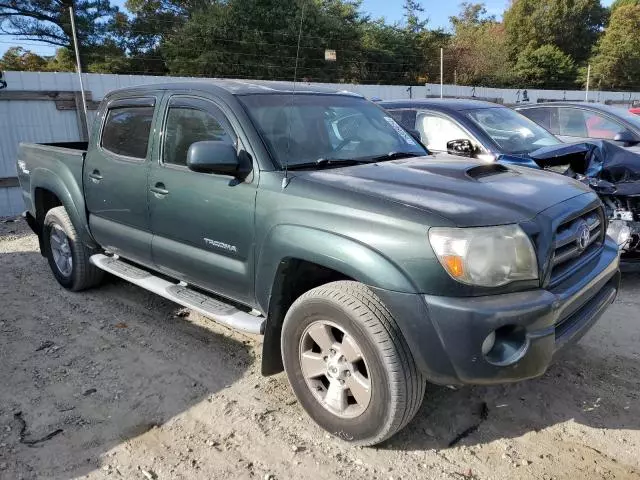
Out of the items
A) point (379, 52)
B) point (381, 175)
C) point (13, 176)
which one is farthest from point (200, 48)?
point (381, 175)

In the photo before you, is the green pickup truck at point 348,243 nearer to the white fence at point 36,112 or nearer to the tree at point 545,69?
the white fence at point 36,112

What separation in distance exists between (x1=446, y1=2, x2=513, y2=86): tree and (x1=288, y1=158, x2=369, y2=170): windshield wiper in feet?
→ 135

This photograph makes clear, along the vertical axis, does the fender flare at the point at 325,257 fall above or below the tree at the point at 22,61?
below

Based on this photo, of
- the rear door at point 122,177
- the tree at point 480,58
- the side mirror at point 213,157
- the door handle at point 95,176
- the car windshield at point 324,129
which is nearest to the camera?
the side mirror at point 213,157

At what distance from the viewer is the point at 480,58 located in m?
45.2

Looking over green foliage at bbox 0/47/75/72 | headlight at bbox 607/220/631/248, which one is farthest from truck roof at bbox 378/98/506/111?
green foliage at bbox 0/47/75/72

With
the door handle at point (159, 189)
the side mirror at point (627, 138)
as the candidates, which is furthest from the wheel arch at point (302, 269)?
the side mirror at point (627, 138)

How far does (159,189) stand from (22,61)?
122 ft

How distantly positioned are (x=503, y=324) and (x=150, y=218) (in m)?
2.58

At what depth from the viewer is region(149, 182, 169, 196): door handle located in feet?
12.0

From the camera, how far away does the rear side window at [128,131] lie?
4.02 m

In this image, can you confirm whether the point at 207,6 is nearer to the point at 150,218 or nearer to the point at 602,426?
the point at 150,218

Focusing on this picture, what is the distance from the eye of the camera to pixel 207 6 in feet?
95.0

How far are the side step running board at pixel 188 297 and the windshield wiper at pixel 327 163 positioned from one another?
0.95 meters
